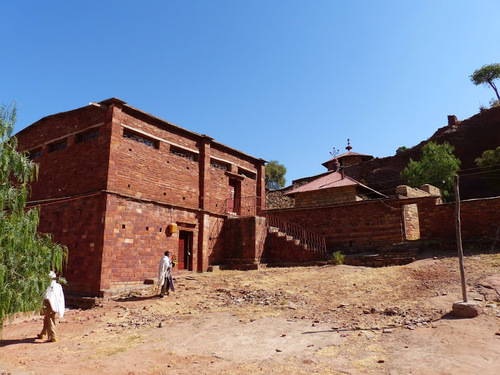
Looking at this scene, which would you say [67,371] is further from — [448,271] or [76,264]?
[448,271]

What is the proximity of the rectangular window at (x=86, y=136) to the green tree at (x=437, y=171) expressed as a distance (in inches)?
950

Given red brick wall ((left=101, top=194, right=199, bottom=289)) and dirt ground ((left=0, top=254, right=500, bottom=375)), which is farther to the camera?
red brick wall ((left=101, top=194, right=199, bottom=289))

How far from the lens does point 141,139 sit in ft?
50.9

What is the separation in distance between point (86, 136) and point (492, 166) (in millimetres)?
28746

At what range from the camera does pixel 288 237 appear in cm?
1745

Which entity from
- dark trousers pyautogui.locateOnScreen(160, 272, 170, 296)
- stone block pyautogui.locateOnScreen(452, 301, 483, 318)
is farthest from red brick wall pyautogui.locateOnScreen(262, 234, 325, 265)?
stone block pyautogui.locateOnScreen(452, 301, 483, 318)

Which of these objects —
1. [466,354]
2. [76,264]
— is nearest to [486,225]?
[466,354]

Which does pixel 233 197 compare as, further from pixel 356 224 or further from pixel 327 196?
pixel 356 224

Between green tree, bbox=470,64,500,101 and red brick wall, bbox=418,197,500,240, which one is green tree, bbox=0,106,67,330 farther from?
green tree, bbox=470,64,500,101

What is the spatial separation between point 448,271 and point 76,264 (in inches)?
518

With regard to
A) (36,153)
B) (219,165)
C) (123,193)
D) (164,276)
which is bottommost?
(164,276)

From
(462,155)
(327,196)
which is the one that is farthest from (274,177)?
(327,196)

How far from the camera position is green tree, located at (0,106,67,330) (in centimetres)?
637

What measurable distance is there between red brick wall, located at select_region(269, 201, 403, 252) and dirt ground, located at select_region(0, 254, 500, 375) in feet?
11.6
